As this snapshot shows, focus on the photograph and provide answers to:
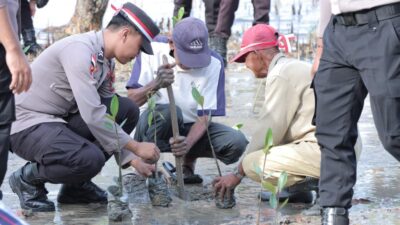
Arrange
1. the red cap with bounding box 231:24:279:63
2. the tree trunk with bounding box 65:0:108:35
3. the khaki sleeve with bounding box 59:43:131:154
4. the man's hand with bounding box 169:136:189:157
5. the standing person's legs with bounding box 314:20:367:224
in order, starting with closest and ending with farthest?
the standing person's legs with bounding box 314:20:367:224 → the khaki sleeve with bounding box 59:43:131:154 → the red cap with bounding box 231:24:279:63 → the man's hand with bounding box 169:136:189:157 → the tree trunk with bounding box 65:0:108:35

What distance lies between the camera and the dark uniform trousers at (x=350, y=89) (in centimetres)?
400

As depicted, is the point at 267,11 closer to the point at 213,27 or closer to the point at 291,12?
the point at 213,27

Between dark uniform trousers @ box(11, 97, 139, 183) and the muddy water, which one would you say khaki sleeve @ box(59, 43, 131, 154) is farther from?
the muddy water

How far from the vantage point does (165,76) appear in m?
5.15

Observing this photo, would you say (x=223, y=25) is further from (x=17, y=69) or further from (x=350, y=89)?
(x=17, y=69)

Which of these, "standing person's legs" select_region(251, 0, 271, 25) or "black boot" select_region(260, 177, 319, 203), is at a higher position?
"standing person's legs" select_region(251, 0, 271, 25)

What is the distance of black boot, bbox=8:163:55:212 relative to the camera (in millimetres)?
5027

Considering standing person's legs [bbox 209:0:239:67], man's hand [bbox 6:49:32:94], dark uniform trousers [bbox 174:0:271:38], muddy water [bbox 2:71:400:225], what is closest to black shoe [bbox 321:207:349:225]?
muddy water [bbox 2:71:400:225]

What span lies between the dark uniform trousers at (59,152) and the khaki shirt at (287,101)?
87 cm

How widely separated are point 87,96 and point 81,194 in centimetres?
67

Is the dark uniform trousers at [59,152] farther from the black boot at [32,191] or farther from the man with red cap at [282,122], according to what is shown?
the man with red cap at [282,122]

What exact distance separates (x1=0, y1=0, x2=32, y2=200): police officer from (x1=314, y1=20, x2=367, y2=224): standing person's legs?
4.14ft

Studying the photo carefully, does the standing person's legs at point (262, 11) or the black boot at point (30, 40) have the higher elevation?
the standing person's legs at point (262, 11)

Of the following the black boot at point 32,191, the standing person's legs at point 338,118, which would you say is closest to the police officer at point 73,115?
the black boot at point 32,191
